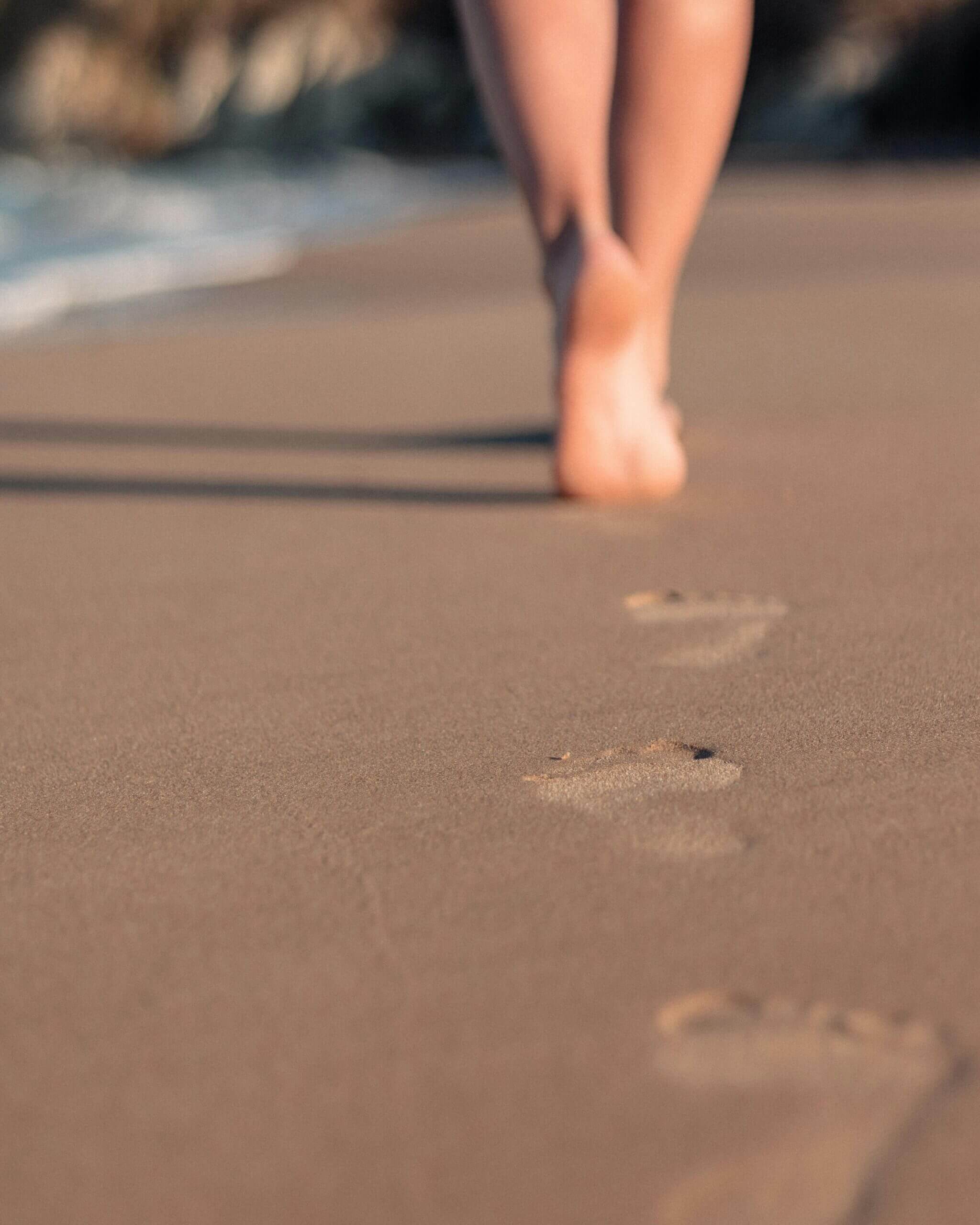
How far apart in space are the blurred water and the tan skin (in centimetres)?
211

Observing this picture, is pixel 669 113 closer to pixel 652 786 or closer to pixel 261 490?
pixel 261 490

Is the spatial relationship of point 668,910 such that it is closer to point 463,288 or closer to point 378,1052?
point 378,1052

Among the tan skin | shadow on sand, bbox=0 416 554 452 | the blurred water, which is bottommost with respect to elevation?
the blurred water

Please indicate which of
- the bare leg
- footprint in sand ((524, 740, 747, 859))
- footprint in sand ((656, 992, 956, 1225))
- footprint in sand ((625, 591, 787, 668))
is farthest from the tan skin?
footprint in sand ((656, 992, 956, 1225))

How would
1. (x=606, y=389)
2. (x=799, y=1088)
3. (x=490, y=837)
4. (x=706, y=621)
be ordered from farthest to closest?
(x=606, y=389)
(x=706, y=621)
(x=490, y=837)
(x=799, y=1088)

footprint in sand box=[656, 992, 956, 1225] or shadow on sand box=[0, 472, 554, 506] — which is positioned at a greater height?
footprint in sand box=[656, 992, 956, 1225]

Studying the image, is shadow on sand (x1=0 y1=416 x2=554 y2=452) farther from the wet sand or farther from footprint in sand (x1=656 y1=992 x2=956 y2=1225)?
footprint in sand (x1=656 y1=992 x2=956 y2=1225)

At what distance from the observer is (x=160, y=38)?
67.3ft

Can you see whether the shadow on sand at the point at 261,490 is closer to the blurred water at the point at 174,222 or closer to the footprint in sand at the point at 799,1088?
the footprint in sand at the point at 799,1088

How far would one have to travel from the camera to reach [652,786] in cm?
90

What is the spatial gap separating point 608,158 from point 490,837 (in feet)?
3.39

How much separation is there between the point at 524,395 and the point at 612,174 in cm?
64

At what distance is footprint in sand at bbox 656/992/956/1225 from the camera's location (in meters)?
0.55

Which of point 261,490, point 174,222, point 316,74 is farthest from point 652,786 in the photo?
point 316,74
